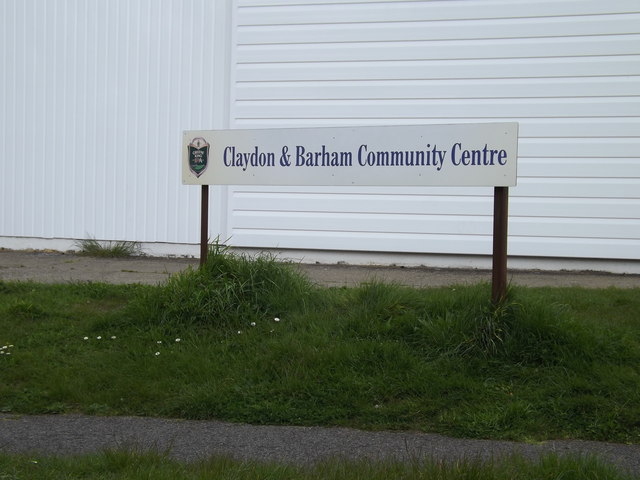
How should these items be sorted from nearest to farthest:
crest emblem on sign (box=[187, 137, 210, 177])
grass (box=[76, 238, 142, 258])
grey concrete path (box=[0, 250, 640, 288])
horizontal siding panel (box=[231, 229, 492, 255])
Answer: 1. crest emblem on sign (box=[187, 137, 210, 177])
2. grey concrete path (box=[0, 250, 640, 288])
3. horizontal siding panel (box=[231, 229, 492, 255])
4. grass (box=[76, 238, 142, 258])

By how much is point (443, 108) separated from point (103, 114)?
17.7 feet

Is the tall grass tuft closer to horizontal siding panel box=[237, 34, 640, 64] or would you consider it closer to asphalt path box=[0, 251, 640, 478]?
asphalt path box=[0, 251, 640, 478]

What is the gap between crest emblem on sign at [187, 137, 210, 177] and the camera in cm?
684

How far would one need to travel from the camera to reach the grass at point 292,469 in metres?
3.76

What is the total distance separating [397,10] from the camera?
1024cm

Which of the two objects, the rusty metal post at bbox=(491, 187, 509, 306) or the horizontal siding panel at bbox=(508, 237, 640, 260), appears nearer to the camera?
the rusty metal post at bbox=(491, 187, 509, 306)

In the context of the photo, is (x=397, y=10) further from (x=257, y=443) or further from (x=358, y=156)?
(x=257, y=443)

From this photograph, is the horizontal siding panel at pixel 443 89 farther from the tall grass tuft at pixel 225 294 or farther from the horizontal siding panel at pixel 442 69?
the tall grass tuft at pixel 225 294

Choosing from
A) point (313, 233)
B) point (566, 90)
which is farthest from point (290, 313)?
A: point (566, 90)

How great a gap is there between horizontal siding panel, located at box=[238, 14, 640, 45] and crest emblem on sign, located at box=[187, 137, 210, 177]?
4288 mm

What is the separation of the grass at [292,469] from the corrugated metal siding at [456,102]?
6.39 metres

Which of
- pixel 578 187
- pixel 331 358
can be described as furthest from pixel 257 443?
pixel 578 187

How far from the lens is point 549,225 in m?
9.95

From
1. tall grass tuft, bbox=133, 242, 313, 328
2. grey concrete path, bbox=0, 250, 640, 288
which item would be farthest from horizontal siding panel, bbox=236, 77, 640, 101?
tall grass tuft, bbox=133, 242, 313, 328
